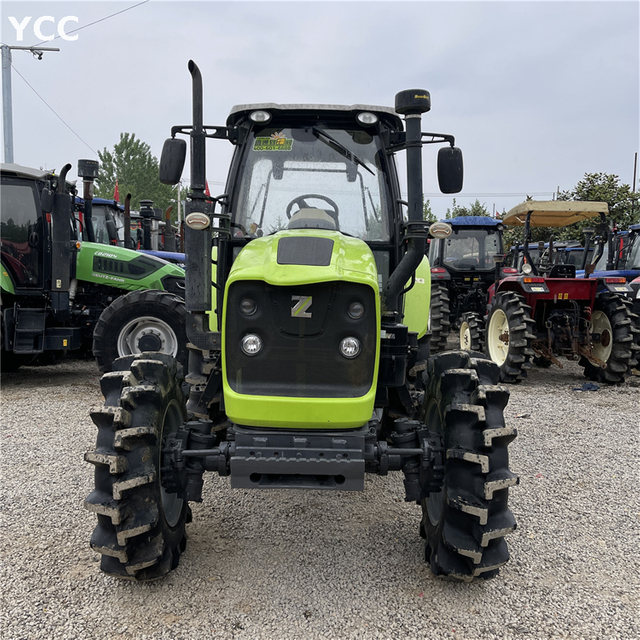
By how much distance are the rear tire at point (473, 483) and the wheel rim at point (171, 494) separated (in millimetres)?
1344

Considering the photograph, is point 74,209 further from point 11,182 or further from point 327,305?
point 327,305

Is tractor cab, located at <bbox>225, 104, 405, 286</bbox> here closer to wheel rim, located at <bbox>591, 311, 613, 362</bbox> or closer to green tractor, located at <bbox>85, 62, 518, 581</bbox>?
green tractor, located at <bbox>85, 62, 518, 581</bbox>

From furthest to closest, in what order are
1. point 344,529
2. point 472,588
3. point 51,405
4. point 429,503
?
point 51,405, point 344,529, point 429,503, point 472,588

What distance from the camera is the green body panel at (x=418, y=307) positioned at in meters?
4.04

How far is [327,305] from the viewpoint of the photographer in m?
2.66

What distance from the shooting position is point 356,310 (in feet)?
8.82

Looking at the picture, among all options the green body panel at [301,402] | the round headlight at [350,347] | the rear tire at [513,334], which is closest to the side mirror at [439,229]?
the green body panel at [301,402]

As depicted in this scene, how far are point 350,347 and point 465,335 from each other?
7301 millimetres

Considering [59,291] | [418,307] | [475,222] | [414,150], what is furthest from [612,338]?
[59,291]

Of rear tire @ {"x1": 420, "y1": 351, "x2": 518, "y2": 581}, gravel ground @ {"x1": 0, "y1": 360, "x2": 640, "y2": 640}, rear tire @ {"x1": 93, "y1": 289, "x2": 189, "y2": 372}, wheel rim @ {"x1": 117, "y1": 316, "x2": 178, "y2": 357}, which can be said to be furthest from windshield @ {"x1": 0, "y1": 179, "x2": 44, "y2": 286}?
rear tire @ {"x1": 420, "y1": 351, "x2": 518, "y2": 581}

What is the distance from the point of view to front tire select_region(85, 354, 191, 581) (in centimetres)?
260

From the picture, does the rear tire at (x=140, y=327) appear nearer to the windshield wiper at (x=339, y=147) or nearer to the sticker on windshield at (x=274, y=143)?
the sticker on windshield at (x=274, y=143)

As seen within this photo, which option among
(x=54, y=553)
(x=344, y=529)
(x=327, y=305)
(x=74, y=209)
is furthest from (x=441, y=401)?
(x=74, y=209)

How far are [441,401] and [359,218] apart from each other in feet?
4.41
